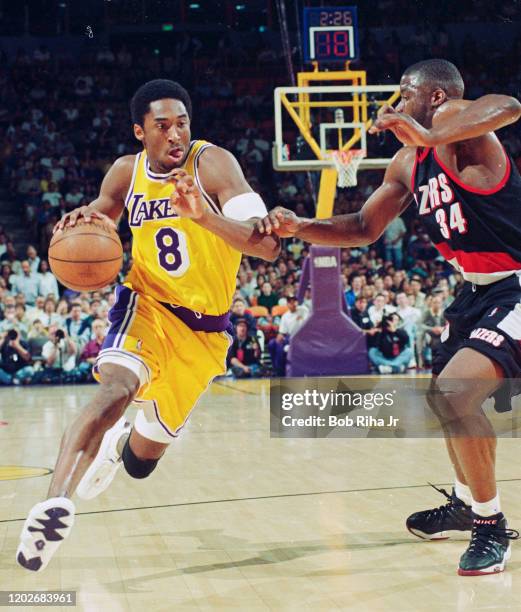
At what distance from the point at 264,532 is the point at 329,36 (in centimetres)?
881

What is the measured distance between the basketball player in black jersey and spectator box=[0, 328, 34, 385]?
9.21 m

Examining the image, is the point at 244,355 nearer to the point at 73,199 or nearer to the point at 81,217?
the point at 73,199

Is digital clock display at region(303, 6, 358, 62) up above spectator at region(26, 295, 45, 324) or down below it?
above

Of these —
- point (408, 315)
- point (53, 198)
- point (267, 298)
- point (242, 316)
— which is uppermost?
point (53, 198)

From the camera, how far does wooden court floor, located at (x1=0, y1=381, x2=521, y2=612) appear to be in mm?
3369

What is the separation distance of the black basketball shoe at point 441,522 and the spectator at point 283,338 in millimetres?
8582

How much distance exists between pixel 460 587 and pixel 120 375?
1543 mm

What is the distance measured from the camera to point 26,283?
1428 centimetres

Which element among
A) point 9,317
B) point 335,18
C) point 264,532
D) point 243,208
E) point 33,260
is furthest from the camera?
point 33,260

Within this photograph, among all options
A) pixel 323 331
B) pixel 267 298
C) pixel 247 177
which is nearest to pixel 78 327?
pixel 267 298

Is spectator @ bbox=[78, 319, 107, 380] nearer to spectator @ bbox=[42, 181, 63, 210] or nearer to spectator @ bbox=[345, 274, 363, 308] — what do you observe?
spectator @ bbox=[345, 274, 363, 308]

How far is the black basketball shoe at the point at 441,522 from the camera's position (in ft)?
13.9

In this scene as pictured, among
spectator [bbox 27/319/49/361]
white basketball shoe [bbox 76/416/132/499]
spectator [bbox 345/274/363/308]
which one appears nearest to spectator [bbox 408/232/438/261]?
spectator [bbox 345/274/363/308]

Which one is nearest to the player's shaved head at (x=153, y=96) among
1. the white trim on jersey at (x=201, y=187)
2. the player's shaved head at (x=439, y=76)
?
the white trim on jersey at (x=201, y=187)
